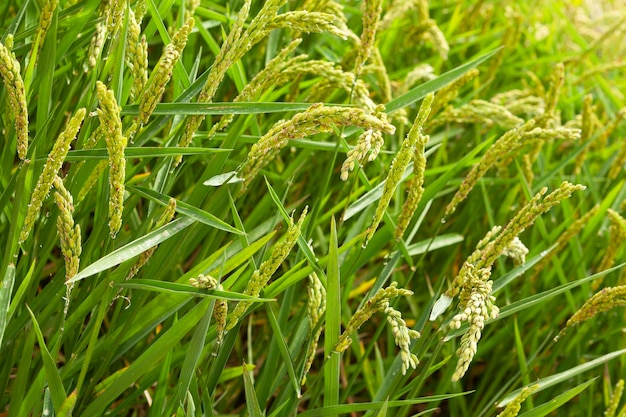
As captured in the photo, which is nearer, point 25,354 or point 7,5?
point 25,354

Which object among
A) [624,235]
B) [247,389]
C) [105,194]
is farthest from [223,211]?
[624,235]

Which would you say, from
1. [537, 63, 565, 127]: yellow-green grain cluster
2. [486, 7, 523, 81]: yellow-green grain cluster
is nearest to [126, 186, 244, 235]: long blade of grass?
[537, 63, 565, 127]: yellow-green grain cluster

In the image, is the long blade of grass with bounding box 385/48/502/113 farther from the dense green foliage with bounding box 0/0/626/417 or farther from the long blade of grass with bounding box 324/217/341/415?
the long blade of grass with bounding box 324/217/341/415

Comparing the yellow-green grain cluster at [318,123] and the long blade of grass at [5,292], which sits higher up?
the yellow-green grain cluster at [318,123]

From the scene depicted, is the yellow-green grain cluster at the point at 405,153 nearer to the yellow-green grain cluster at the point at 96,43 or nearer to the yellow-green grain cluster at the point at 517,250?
the yellow-green grain cluster at the point at 517,250

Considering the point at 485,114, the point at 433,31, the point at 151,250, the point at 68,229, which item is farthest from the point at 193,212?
the point at 433,31

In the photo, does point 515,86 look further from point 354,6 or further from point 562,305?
point 562,305

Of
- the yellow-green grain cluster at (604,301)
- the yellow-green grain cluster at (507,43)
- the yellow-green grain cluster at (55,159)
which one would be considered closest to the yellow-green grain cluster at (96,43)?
the yellow-green grain cluster at (55,159)
